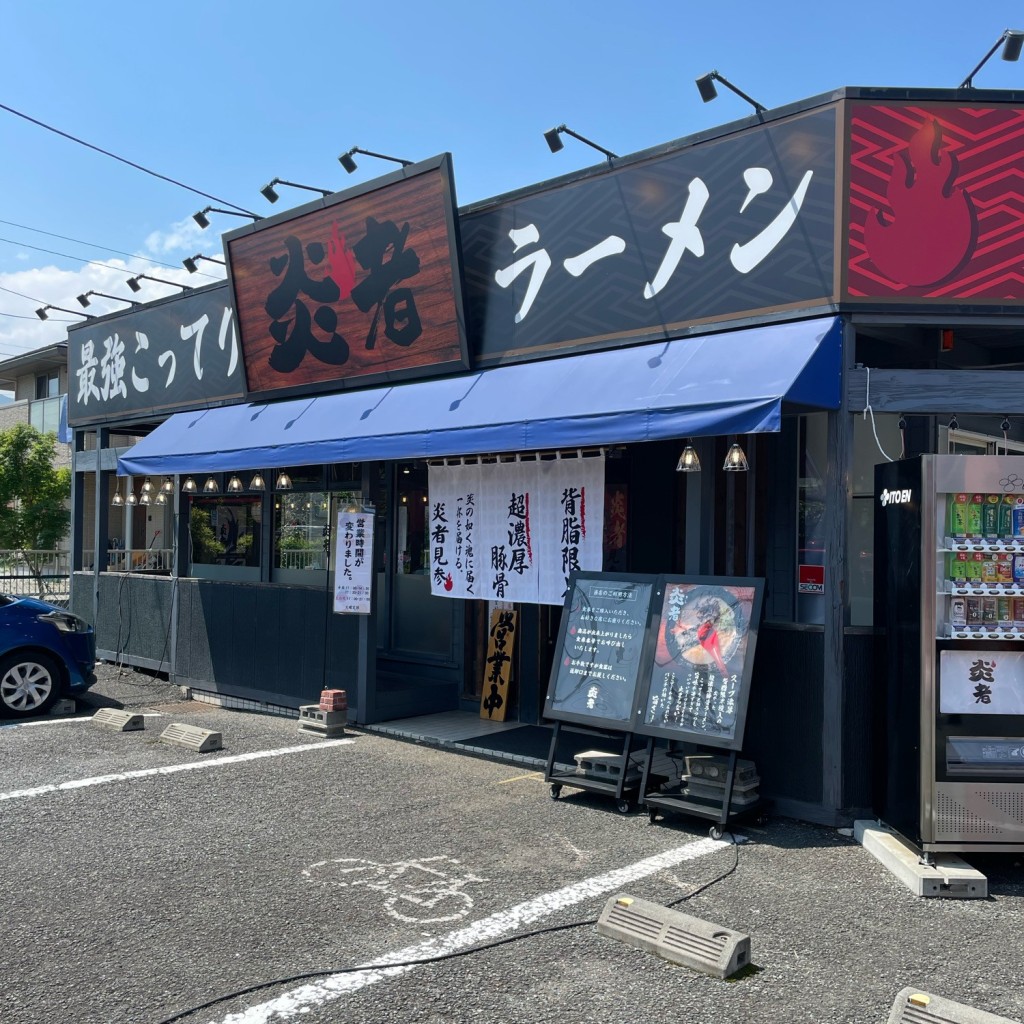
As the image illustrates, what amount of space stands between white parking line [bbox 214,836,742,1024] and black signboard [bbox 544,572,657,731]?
1.19 metres

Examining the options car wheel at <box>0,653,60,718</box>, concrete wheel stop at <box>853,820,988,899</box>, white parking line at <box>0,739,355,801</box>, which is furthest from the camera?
car wheel at <box>0,653,60,718</box>

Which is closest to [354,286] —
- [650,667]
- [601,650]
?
[601,650]

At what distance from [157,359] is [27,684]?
502cm

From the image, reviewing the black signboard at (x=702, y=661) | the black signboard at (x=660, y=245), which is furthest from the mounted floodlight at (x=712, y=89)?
the black signboard at (x=702, y=661)

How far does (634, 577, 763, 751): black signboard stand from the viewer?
6504 mm

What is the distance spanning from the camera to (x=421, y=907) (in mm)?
5141

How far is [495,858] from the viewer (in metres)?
5.94

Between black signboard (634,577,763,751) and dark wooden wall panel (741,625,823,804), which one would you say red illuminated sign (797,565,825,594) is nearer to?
dark wooden wall panel (741,625,823,804)

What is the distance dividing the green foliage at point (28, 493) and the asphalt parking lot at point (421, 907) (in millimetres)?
16974

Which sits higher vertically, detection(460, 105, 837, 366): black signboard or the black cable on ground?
detection(460, 105, 837, 366): black signboard

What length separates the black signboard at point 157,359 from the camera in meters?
12.3

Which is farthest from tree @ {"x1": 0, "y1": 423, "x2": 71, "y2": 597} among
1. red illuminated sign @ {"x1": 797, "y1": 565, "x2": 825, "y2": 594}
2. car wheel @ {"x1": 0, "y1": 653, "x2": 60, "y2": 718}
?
red illuminated sign @ {"x1": 797, "y1": 565, "x2": 825, "y2": 594}

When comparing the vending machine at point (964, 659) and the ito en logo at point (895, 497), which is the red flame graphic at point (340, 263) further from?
the vending machine at point (964, 659)

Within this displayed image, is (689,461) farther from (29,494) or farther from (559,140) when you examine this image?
(29,494)
